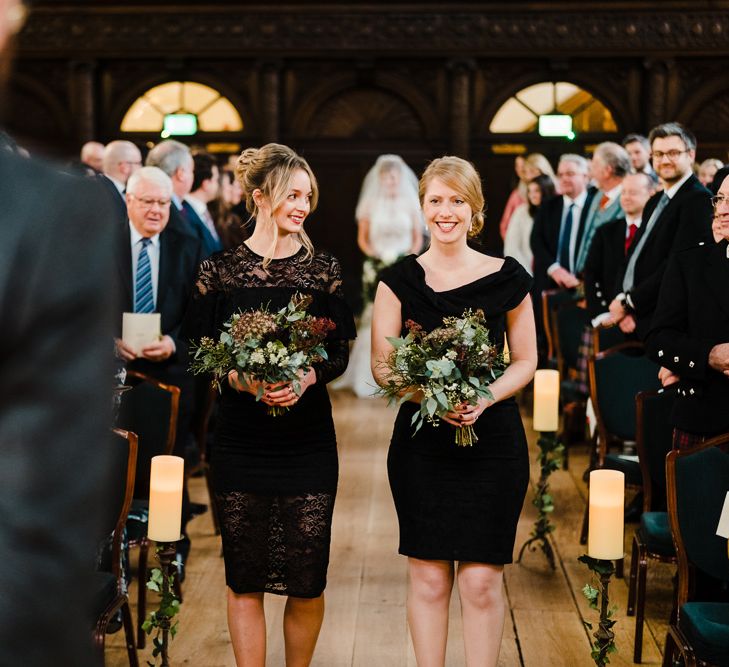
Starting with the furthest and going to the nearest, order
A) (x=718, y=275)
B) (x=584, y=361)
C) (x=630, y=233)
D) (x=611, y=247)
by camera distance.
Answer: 1. (x=584, y=361)
2. (x=611, y=247)
3. (x=630, y=233)
4. (x=718, y=275)

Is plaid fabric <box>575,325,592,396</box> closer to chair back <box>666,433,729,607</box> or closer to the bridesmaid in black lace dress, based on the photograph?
chair back <box>666,433,729,607</box>

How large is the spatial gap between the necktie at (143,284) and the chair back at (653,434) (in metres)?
2.41

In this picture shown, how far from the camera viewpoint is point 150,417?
4.93 meters

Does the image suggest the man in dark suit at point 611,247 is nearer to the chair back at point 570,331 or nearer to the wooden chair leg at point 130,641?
the chair back at point 570,331

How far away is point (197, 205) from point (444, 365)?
153 inches

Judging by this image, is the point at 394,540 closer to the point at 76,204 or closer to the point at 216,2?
the point at 76,204

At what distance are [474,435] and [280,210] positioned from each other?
1033 millimetres

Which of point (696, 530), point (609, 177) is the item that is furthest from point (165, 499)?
point (609, 177)

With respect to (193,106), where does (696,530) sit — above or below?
below

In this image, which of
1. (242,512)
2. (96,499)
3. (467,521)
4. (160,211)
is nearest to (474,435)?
(467,521)

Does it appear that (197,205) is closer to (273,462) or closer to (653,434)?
(653,434)

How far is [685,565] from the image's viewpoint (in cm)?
387

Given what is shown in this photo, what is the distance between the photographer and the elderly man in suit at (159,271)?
18.0 feet

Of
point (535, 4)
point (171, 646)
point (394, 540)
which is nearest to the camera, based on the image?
point (171, 646)
